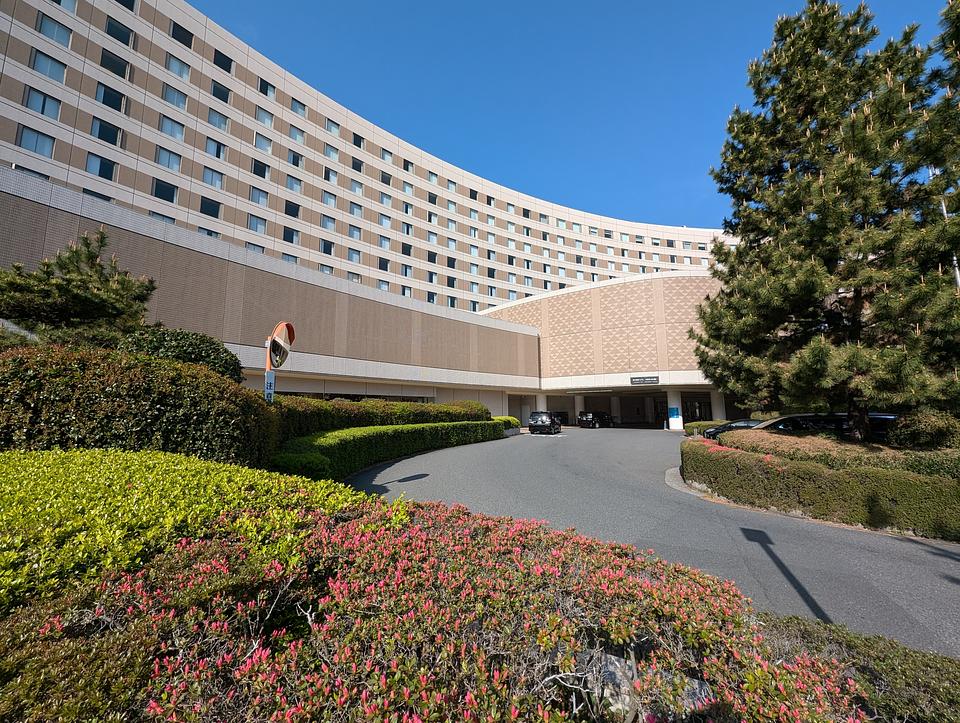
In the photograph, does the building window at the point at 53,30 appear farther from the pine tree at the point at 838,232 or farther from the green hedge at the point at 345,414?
the pine tree at the point at 838,232

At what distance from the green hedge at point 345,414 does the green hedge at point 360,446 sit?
699mm

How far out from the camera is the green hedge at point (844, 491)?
6.16m

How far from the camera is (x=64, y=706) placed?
143cm

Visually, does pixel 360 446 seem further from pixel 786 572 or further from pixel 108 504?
pixel 786 572

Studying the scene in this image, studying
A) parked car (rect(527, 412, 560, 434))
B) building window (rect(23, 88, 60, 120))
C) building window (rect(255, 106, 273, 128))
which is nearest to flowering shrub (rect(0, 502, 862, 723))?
parked car (rect(527, 412, 560, 434))

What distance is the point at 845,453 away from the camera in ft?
25.3

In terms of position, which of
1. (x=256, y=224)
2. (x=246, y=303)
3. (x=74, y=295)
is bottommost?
(x=74, y=295)

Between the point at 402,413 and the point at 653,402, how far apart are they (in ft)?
123

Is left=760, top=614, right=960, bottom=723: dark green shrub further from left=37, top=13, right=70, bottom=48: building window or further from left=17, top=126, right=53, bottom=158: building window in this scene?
left=37, top=13, right=70, bottom=48: building window

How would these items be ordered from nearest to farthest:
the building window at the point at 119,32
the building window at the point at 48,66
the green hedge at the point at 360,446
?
1. the green hedge at the point at 360,446
2. the building window at the point at 48,66
3. the building window at the point at 119,32

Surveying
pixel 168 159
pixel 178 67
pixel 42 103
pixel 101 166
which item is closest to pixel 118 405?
pixel 101 166

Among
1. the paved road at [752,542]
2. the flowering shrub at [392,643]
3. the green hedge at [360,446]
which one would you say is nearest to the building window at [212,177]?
the green hedge at [360,446]

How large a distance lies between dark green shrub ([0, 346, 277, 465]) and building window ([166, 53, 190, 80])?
28212mm

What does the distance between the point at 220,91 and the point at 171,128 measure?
4747 millimetres
